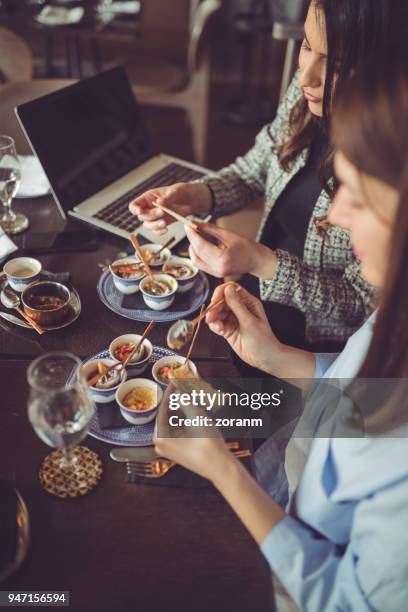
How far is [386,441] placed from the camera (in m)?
0.90

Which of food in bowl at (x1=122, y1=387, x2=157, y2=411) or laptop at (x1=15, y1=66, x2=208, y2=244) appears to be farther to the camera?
laptop at (x1=15, y1=66, x2=208, y2=244)

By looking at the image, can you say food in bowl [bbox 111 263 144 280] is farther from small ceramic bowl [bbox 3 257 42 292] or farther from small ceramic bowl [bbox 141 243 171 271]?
small ceramic bowl [bbox 3 257 42 292]

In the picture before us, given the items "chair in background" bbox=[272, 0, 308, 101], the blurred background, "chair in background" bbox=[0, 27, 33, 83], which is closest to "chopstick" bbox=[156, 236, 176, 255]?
"chair in background" bbox=[272, 0, 308, 101]

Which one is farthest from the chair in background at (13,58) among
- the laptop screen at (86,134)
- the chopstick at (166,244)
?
the chopstick at (166,244)

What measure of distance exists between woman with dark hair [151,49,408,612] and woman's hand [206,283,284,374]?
252 mm

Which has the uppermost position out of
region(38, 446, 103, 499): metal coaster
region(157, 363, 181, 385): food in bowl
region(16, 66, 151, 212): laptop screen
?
region(16, 66, 151, 212): laptop screen

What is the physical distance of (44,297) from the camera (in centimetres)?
131

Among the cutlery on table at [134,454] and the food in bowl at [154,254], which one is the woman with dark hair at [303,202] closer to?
the food in bowl at [154,254]

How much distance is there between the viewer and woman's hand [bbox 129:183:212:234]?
4.92ft

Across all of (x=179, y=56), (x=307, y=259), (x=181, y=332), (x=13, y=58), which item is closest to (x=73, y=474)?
(x=181, y=332)

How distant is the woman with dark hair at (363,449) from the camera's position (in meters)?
0.77

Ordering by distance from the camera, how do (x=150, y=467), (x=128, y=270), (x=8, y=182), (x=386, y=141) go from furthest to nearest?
(x=8, y=182) < (x=128, y=270) < (x=150, y=467) < (x=386, y=141)

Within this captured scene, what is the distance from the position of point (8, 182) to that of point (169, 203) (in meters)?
0.47

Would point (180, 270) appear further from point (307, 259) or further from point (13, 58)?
point (13, 58)
